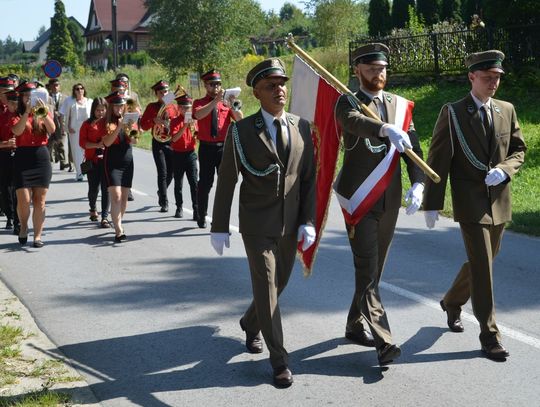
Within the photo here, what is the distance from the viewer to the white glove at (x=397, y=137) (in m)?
5.47

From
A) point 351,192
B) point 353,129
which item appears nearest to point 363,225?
point 351,192

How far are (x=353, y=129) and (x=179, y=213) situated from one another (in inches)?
273

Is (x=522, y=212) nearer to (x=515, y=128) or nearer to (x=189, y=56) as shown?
(x=515, y=128)

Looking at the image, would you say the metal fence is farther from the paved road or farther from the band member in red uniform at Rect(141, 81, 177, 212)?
the band member in red uniform at Rect(141, 81, 177, 212)

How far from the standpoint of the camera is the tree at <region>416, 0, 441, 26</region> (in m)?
33.4

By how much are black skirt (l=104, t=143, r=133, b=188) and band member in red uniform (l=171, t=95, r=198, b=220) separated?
1313mm

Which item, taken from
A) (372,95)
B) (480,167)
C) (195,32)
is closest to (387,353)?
(480,167)

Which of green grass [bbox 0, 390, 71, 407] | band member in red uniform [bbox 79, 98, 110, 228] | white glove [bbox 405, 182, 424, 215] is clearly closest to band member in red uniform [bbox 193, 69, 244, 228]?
band member in red uniform [bbox 79, 98, 110, 228]

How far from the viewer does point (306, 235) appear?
5.75m

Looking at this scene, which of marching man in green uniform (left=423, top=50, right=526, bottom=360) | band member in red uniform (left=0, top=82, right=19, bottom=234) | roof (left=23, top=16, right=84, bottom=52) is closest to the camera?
marching man in green uniform (left=423, top=50, right=526, bottom=360)

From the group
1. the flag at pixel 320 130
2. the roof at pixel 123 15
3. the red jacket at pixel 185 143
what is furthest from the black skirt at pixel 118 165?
the roof at pixel 123 15

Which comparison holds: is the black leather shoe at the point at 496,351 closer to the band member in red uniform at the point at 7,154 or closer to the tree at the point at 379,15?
the band member in red uniform at the point at 7,154

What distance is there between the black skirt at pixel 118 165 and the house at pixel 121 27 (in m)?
94.9

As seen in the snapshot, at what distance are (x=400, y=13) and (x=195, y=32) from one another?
11.5m
